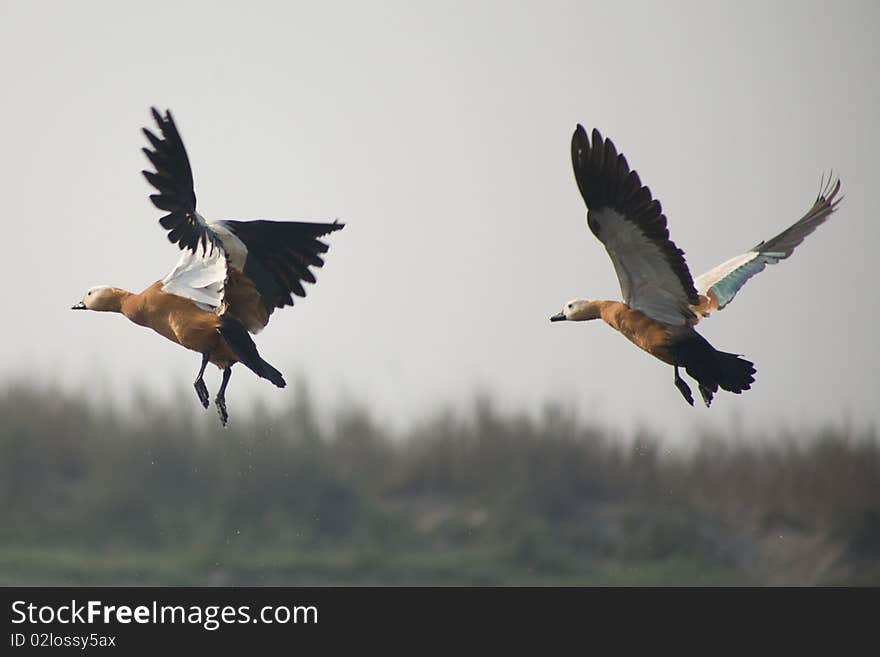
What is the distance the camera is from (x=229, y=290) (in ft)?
21.8

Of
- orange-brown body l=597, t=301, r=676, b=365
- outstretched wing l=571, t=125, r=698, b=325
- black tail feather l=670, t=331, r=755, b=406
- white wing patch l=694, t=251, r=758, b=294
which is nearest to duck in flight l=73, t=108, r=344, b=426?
outstretched wing l=571, t=125, r=698, b=325

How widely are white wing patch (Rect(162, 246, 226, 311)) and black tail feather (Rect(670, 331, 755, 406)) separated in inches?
80.0

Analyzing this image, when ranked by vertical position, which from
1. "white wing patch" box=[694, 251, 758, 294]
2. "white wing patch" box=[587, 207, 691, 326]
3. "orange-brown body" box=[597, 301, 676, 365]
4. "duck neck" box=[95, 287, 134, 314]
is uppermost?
"white wing patch" box=[694, 251, 758, 294]

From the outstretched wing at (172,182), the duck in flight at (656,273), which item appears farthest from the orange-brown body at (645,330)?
the outstretched wing at (172,182)

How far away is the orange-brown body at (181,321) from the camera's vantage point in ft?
21.4

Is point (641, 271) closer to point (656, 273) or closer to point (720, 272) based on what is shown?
point (656, 273)

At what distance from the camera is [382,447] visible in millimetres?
9711

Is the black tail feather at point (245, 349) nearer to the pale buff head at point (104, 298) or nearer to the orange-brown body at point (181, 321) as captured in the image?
the orange-brown body at point (181, 321)

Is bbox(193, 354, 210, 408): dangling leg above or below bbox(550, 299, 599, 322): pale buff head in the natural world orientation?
below

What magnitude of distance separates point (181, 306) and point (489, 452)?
355 centimetres

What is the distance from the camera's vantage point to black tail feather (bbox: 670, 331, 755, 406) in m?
6.69

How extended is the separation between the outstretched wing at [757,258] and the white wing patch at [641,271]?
16.1 inches

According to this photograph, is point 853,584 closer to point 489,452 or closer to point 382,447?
point 489,452

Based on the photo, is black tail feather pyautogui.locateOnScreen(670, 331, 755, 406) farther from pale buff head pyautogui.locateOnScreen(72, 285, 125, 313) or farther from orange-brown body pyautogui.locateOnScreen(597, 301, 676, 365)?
pale buff head pyautogui.locateOnScreen(72, 285, 125, 313)
